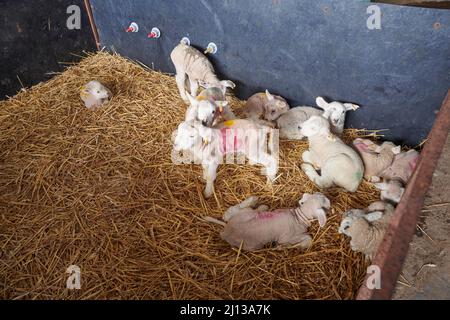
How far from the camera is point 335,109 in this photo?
10.8ft

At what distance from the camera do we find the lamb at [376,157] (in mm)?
3078

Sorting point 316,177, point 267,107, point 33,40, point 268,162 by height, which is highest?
point 33,40

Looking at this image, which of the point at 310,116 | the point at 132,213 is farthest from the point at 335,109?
the point at 132,213

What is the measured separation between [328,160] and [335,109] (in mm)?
587

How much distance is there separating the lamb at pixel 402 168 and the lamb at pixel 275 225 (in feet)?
2.42

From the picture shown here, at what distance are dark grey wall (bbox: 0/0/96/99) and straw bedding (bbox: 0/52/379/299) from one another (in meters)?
0.38

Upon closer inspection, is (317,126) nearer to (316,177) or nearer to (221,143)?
(316,177)

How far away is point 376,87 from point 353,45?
17.0 inches

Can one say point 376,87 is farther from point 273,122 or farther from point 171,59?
point 171,59

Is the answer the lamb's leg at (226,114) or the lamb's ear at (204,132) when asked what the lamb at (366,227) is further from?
the lamb's leg at (226,114)

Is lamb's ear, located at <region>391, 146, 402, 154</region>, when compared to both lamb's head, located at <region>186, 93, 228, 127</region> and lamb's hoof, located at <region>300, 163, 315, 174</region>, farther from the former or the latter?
lamb's head, located at <region>186, 93, 228, 127</region>

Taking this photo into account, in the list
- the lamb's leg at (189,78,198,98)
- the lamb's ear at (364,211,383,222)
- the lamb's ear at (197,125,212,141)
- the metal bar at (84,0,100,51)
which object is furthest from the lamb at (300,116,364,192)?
the metal bar at (84,0,100,51)

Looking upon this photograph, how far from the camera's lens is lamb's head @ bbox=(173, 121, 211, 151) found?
2.73m

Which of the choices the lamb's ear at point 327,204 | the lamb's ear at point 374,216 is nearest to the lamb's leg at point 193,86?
the lamb's ear at point 327,204
